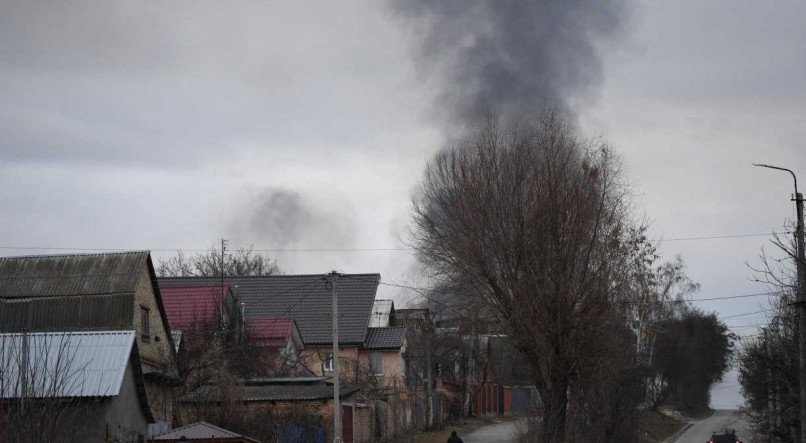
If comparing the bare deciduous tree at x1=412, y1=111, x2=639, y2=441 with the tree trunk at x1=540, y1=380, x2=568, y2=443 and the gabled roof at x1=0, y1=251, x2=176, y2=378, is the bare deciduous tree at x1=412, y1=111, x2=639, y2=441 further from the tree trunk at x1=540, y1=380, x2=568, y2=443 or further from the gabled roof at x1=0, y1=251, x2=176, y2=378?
the gabled roof at x1=0, y1=251, x2=176, y2=378

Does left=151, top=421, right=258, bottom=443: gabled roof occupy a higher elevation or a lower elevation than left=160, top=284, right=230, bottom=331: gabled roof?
lower

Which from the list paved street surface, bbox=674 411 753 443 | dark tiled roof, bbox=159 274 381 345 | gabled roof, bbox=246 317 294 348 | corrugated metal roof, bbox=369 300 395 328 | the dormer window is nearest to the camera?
gabled roof, bbox=246 317 294 348

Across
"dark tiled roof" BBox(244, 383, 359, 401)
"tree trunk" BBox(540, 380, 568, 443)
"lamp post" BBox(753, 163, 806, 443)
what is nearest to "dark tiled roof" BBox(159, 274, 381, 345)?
"dark tiled roof" BBox(244, 383, 359, 401)

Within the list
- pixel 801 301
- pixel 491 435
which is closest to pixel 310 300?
pixel 491 435

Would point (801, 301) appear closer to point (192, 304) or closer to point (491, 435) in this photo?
point (491, 435)

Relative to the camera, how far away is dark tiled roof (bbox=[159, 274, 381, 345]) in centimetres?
5847

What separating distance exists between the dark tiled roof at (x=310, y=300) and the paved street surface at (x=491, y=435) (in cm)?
836

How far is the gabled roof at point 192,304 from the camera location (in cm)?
4591

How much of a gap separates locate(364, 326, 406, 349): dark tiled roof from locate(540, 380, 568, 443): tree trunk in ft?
75.3

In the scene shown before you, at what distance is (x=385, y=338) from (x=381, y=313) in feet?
20.6

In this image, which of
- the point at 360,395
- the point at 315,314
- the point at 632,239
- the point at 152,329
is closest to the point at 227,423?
the point at 152,329

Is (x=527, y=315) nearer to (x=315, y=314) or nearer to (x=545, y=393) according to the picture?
(x=545, y=393)

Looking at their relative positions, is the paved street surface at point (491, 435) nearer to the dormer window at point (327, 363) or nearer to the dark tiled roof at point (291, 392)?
the dark tiled roof at point (291, 392)

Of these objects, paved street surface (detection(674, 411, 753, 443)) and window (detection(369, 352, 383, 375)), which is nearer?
paved street surface (detection(674, 411, 753, 443))
